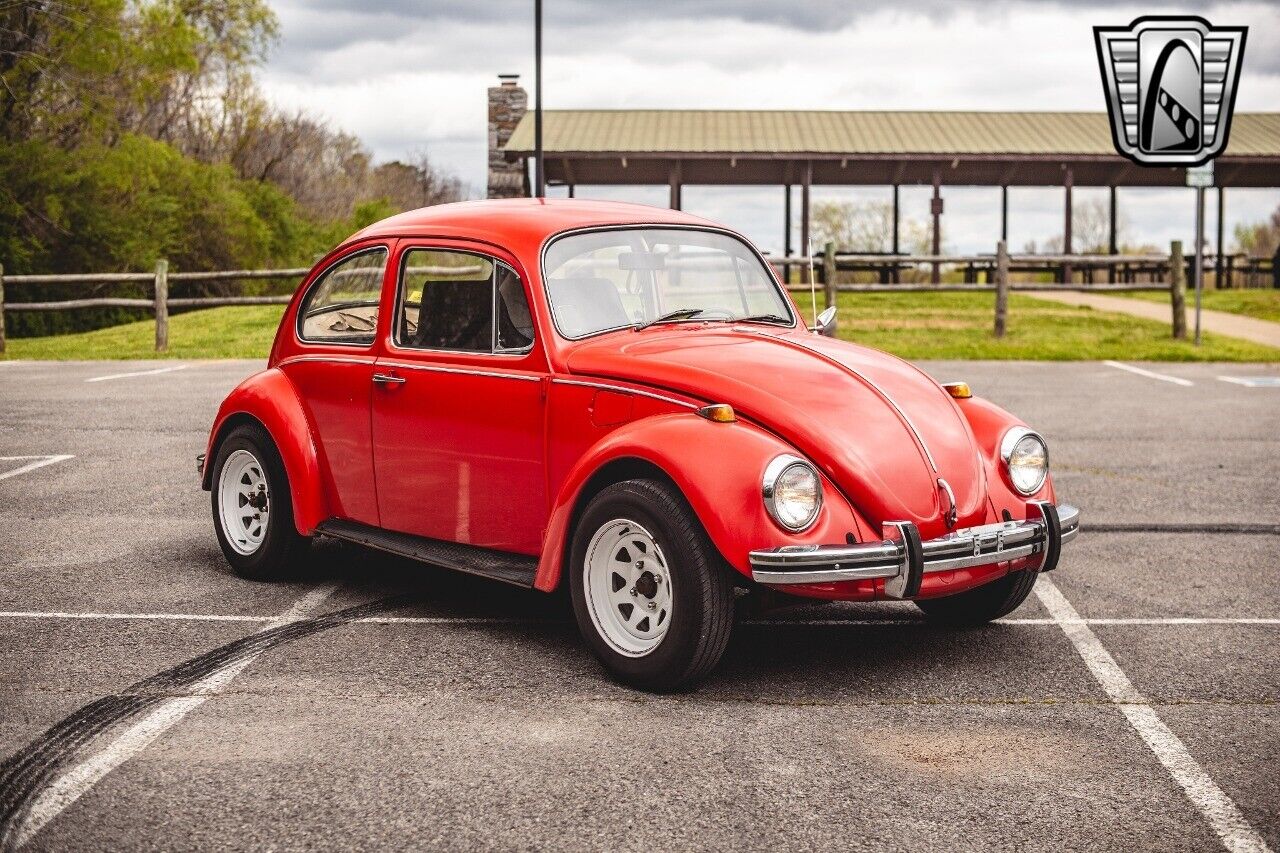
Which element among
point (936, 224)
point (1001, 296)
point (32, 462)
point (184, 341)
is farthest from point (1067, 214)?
point (32, 462)

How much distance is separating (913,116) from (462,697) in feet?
113

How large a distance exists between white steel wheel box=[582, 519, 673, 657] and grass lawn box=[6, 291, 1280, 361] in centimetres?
1518

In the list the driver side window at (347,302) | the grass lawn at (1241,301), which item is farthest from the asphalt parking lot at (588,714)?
the grass lawn at (1241,301)

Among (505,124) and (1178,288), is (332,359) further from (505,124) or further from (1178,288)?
(505,124)

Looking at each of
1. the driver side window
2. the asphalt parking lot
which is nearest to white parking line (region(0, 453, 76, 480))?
the asphalt parking lot

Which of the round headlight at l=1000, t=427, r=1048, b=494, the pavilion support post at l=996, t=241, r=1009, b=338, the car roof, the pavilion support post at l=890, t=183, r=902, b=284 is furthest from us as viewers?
the pavilion support post at l=890, t=183, r=902, b=284

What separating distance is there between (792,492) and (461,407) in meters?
1.61

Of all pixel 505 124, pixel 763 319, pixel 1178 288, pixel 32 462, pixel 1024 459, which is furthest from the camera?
pixel 505 124

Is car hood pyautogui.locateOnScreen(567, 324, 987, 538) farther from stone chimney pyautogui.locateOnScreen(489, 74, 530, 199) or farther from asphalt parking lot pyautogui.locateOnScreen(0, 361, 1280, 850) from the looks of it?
stone chimney pyautogui.locateOnScreen(489, 74, 530, 199)

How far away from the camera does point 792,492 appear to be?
4586 mm

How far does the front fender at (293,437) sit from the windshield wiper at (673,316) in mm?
1717

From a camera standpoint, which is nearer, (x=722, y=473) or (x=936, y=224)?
(x=722, y=473)

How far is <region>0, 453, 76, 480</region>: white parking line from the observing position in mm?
9742

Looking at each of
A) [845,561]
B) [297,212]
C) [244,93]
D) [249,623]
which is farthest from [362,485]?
[244,93]
